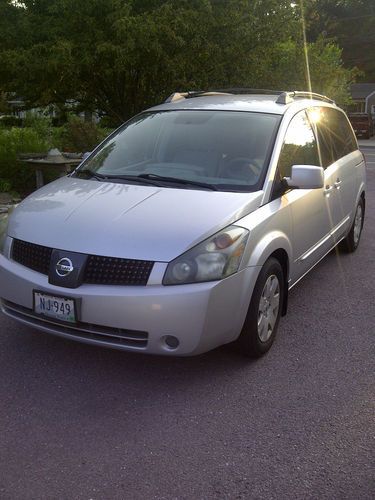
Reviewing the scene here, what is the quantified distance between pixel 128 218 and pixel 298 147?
178 centimetres

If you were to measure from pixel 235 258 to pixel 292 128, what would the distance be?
163 cm

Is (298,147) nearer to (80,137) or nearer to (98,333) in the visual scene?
(98,333)

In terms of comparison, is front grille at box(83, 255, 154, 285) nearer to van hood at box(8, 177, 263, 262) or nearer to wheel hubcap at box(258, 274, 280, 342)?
van hood at box(8, 177, 263, 262)

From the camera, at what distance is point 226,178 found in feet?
13.1

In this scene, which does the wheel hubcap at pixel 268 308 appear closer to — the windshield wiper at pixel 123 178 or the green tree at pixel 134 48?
the windshield wiper at pixel 123 178

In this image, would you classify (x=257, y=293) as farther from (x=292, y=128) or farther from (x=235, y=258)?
(x=292, y=128)

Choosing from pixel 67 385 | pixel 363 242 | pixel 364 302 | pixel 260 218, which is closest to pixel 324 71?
pixel 363 242

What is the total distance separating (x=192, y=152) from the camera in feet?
14.1

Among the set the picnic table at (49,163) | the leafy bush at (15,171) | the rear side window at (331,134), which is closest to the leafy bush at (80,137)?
the leafy bush at (15,171)

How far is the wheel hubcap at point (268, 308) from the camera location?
3.68 m

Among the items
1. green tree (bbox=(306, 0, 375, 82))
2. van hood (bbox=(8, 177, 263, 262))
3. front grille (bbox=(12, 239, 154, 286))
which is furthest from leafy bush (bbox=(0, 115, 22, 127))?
green tree (bbox=(306, 0, 375, 82))

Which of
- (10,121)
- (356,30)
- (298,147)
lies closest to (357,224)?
(298,147)

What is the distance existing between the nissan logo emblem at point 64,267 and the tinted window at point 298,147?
173 centimetres

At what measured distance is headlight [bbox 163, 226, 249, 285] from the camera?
312 centimetres
